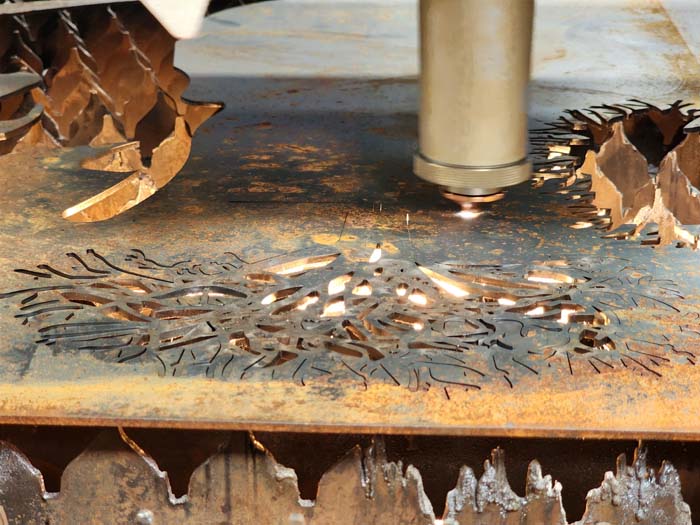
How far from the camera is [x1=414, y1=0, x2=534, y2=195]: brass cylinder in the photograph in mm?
1019

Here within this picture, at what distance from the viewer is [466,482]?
0.91 meters

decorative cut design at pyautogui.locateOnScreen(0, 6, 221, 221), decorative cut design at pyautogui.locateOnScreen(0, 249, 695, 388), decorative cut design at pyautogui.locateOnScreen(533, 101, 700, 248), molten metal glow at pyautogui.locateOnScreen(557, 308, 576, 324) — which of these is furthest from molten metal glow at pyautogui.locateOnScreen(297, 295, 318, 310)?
decorative cut design at pyautogui.locateOnScreen(0, 6, 221, 221)

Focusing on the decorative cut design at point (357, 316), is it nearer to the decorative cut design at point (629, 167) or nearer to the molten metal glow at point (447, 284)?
the molten metal glow at point (447, 284)

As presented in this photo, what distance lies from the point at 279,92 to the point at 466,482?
0.97 meters

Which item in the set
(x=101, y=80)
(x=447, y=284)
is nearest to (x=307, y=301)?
(x=447, y=284)

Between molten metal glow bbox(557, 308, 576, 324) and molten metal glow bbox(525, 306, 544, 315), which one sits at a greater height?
molten metal glow bbox(557, 308, 576, 324)

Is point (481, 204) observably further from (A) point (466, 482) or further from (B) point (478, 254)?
(A) point (466, 482)

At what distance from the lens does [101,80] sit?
2061mm

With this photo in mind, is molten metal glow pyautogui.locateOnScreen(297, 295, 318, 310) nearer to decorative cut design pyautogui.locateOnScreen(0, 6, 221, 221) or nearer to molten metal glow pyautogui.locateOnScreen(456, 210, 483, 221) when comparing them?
molten metal glow pyautogui.locateOnScreen(456, 210, 483, 221)

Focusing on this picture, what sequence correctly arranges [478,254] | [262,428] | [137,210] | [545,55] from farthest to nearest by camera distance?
[545,55]
[137,210]
[478,254]
[262,428]

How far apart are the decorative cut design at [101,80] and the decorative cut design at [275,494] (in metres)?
0.90

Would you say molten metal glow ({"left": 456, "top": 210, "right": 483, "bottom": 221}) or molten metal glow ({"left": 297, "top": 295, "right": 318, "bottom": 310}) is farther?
molten metal glow ({"left": 456, "top": 210, "right": 483, "bottom": 221})

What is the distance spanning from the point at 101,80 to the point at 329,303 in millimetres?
1230

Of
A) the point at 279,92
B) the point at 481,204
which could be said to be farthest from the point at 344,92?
the point at 481,204
